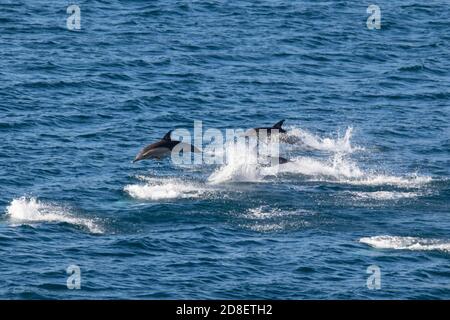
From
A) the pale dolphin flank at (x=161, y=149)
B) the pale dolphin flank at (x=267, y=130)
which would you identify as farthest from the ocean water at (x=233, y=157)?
the pale dolphin flank at (x=267, y=130)

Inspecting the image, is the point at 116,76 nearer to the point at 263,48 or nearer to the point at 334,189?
the point at 263,48

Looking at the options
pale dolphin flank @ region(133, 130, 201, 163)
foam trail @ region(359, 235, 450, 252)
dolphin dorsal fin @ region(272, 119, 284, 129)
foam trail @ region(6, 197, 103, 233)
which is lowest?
foam trail @ region(359, 235, 450, 252)

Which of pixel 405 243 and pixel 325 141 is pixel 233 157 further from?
pixel 405 243

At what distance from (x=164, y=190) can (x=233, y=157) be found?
18.8 ft

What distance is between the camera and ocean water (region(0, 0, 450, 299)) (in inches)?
1863

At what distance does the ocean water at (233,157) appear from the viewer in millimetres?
47312

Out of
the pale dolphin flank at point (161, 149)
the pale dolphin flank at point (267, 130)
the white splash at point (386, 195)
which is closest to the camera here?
the white splash at point (386, 195)

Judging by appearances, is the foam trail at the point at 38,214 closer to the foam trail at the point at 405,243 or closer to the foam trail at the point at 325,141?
the foam trail at the point at 405,243

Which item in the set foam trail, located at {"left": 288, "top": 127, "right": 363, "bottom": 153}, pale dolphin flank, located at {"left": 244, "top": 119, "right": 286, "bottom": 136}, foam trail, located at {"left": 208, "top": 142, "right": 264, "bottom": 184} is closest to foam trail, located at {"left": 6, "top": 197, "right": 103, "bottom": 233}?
foam trail, located at {"left": 208, "top": 142, "right": 264, "bottom": 184}

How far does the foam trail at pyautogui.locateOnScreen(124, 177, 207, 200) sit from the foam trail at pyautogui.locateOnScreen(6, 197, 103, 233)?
12.1 feet

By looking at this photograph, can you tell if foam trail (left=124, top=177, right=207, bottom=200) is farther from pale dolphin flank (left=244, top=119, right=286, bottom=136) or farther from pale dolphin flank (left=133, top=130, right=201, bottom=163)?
pale dolphin flank (left=244, top=119, right=286, bottom=136)

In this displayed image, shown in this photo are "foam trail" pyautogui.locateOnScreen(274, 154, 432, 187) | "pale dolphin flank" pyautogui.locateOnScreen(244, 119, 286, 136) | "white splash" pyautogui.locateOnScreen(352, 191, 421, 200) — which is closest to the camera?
"white splash" pyautogui.locateOnScreen(352, 191, 421, 200)

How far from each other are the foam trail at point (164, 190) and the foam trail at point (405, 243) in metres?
8.48
